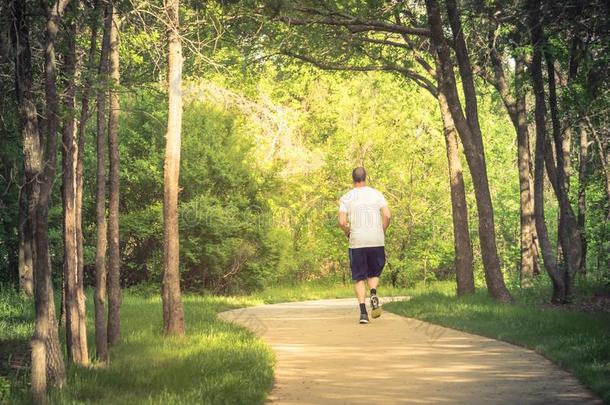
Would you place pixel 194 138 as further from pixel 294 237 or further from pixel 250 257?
pixel 294 237

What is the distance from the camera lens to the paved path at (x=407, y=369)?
313 inches

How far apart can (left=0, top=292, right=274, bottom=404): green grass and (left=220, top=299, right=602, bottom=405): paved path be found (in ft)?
1.07

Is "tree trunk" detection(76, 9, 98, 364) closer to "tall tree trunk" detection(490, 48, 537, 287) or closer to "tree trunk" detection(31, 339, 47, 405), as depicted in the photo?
"tree trunk" detection(31, 339, 47, 405)

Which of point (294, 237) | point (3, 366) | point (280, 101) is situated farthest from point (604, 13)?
point (280, 101)

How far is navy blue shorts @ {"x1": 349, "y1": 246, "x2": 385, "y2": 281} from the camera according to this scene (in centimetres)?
1406

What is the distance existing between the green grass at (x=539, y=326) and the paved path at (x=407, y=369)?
0.20 m

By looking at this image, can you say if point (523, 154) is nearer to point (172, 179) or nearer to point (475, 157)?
point (475, 157)

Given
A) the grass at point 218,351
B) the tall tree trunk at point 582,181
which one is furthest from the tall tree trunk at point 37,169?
the tall tree trunk at point 582,181

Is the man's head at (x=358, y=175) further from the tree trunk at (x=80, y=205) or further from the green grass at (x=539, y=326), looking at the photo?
the tree trunk at (x=80, y=205)

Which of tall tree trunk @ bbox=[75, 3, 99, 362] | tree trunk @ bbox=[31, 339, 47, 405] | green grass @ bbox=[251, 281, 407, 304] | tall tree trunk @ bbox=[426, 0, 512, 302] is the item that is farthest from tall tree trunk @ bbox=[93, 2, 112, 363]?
green grass @ bbox=[251, 281, 407, 304]

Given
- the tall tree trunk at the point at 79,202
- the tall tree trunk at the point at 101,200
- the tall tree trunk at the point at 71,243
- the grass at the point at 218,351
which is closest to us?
the grass at the point at 218,351

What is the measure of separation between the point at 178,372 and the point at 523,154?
1697 centimetres

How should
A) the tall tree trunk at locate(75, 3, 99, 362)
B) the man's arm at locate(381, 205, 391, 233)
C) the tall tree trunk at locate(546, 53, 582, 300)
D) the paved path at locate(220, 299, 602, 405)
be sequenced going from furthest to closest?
1. the tall tree trunk at locate(546, 53, 582, 300)
2. the man's arm at locate(381, 205, 391, 233)
3. the tall tree trunk at locate(75, 3, 99, 362)
4. the paved path at locate(220, 299, 602, 405)

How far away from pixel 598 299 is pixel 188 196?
13565 mm
